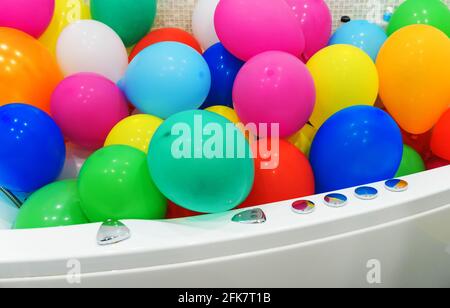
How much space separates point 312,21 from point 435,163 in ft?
1.71

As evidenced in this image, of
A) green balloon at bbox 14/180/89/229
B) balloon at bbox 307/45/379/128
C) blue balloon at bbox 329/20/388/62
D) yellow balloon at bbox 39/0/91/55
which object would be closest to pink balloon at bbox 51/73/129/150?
green balloon at bbox 14/180/89/229

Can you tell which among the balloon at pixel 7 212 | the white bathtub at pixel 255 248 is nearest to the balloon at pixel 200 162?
the white bathtub at pixel 255 248

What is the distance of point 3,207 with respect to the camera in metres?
1.23

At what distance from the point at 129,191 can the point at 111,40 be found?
540 millimetres

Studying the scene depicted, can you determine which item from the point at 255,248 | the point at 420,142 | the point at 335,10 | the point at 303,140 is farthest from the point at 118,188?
the point at 335,10

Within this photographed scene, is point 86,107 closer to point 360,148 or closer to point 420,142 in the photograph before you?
point 360,148

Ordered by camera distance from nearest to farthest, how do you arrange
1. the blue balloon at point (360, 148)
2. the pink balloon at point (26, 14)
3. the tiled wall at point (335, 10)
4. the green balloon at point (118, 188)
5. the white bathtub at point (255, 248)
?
the white bathtub at point (255, 248) < the green balloon at point (118, 188) < the blue balloon at point (360, 148) < the pink balloon at point (26, 14) < the tiled wall at point (335, 10)

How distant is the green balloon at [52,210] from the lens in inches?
42.8

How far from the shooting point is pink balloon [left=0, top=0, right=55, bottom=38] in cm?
134

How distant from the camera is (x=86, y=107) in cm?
124

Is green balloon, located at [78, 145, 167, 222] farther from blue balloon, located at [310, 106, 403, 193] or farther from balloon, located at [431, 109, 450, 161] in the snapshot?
balloon, located at [431, 109, 450, 161]

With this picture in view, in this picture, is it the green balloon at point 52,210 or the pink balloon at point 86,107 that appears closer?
the green balloon at point 52,210

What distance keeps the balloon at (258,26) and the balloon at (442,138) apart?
1.37 feet

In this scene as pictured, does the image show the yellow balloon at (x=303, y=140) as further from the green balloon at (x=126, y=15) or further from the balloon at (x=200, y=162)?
the green balloon at (x=126, y=15)
